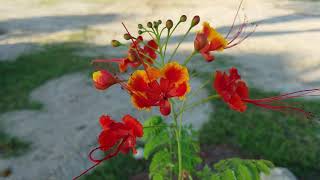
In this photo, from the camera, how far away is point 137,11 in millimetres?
10719

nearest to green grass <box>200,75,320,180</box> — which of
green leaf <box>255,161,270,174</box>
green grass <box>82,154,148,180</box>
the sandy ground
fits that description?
the sandy ground

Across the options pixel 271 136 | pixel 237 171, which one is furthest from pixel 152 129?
pixel 271 136

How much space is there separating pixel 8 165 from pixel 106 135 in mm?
3229

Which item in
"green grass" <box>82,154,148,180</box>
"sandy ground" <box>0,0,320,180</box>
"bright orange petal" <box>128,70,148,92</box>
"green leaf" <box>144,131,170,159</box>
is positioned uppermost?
"sandy ground" <box>0,0,320,180</box>

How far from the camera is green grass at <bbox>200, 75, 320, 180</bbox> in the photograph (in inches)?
182

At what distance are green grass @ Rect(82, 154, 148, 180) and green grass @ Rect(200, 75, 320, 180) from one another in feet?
2.44

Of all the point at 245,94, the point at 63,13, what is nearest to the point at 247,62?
the point at 63,13

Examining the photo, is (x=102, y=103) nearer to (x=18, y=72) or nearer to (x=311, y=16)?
(x=18, y=72)

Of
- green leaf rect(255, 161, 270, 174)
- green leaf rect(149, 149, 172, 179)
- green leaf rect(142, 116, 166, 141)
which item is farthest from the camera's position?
green leaf rect(142, 116, 166, 141)

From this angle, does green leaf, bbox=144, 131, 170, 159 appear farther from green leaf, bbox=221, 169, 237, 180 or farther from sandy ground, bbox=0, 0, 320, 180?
→ sandy ground, bbox=0, 0, 320, 180

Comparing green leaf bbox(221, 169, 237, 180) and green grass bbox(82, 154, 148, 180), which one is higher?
green grass bbox(82, 154, 148, 180)

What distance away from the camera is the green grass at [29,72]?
20.0 ft

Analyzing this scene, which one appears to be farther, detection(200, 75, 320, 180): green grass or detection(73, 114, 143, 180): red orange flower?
detection(200, 75, 320, 180): green grass

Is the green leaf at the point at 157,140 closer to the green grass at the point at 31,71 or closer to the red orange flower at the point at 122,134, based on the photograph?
the red orange flower at the point at 122,134
